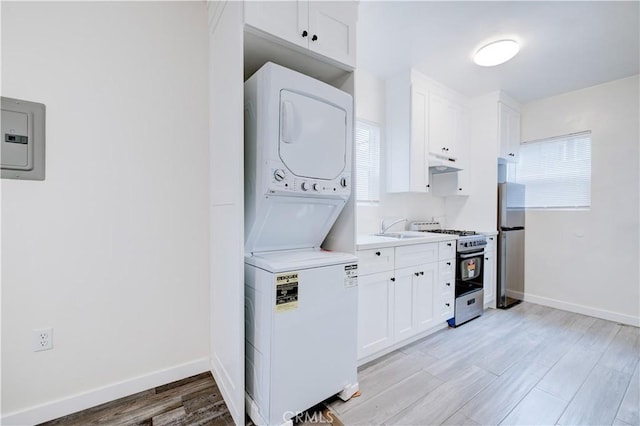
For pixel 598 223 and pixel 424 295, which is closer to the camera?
pixel 424 295

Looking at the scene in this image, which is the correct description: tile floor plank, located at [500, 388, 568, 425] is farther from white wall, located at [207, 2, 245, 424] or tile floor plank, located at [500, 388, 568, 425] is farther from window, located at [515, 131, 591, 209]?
window, located at [515, 131, 591, 209]

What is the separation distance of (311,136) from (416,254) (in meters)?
1.48

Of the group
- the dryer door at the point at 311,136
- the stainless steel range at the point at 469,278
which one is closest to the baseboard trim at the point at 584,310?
the stainless steel range at the point at 469,278

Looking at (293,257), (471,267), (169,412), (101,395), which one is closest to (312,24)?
(293,257)

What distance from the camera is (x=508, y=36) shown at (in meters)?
2.32

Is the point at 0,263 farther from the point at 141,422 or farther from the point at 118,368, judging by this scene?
the point at 141,422

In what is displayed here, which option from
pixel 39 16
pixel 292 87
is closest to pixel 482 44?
pixel 292 87

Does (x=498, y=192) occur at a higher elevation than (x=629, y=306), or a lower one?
higher

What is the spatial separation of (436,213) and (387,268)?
1965 millimetres

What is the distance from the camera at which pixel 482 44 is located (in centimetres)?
242

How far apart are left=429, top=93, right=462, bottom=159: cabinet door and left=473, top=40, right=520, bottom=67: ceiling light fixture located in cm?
62

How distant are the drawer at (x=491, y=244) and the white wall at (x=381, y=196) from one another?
0.79 meters

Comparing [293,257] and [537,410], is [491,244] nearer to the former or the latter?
[537,410]

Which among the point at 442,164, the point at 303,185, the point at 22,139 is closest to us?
the point at 22,139
